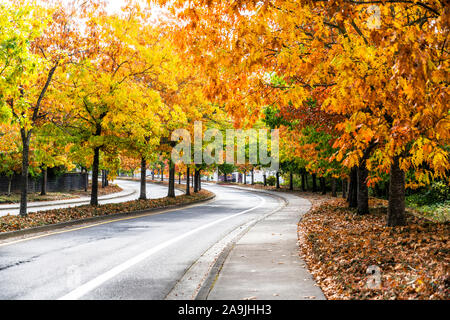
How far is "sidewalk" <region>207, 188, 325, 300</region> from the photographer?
5.77m

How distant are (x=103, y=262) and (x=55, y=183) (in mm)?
37799

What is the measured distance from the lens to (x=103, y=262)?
8.58m

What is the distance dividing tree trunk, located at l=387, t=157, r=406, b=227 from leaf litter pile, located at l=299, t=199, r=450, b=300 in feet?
1.10

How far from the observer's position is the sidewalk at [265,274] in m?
5.77

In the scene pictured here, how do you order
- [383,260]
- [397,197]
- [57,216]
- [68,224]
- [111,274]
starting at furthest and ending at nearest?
[57,216] < [68,224] < [397,197] < [111,274] < [383,260]

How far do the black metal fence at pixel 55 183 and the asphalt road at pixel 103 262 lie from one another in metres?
23.3

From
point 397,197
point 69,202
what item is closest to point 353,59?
point 397,197

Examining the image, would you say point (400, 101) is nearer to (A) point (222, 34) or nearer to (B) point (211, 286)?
(A) point (222, 34)

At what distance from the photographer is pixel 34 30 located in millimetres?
11758

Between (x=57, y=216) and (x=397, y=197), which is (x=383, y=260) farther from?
(x=57, y=216)

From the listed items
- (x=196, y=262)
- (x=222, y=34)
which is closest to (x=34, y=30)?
(x=222, y=34)

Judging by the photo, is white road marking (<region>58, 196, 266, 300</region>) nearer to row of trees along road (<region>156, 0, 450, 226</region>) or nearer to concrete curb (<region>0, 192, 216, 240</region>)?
row of trees along road (<region>156, 0, 450, 226</region>)

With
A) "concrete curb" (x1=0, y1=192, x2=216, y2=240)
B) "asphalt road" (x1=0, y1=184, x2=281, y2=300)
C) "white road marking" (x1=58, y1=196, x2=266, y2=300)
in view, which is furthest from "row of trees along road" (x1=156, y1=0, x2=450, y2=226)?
"concrete curb" (x1=0, y1=192, x2=216, y2=240)

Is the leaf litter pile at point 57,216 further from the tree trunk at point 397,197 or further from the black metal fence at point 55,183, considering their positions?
the black metal fence at point 55,183
